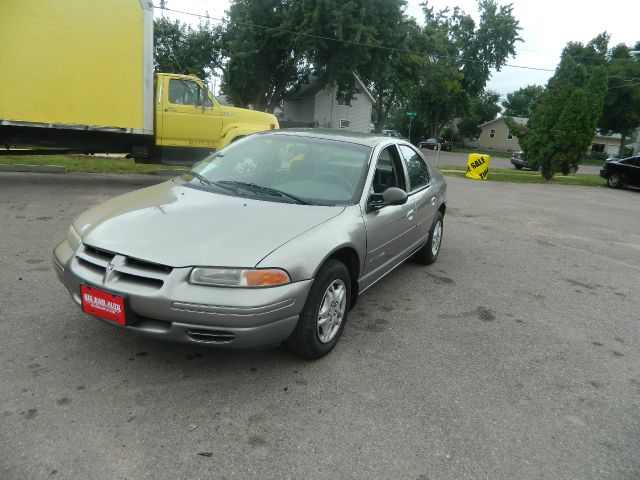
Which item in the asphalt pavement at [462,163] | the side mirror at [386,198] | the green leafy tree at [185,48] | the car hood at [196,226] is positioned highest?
the green leafy tree at [185,48]

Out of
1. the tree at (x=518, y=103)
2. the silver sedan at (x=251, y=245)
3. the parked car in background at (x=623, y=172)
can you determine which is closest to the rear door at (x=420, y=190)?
the silver sedan at (x=251, y=245)

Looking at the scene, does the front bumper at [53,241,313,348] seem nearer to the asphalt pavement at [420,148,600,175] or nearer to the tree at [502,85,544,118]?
the asphalt pavement at [420,148,600,175]

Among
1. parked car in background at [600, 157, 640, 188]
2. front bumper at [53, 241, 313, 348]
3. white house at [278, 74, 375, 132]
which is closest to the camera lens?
front bumper at [53, 241, 313, 348]

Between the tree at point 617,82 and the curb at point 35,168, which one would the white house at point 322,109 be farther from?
the curb at point 35,168

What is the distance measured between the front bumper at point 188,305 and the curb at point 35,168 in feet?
30.9

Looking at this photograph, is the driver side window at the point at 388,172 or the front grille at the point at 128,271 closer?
the front grille at the point at 128,271

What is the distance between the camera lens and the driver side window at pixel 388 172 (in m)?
3.99

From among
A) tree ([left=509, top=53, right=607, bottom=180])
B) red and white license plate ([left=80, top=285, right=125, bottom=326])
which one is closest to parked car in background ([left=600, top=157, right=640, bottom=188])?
tree ([left=509, top=53, right=607, bottom=180])

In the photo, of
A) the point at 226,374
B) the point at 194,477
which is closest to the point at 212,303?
the point at 226,374

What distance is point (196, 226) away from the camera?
114 inches

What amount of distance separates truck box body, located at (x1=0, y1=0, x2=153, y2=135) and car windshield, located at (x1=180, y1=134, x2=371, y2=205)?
5.65 meters

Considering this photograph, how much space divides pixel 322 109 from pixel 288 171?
37.6 metres

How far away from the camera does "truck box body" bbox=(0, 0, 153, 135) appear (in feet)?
26.1

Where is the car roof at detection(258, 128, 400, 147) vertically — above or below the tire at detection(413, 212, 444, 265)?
above
